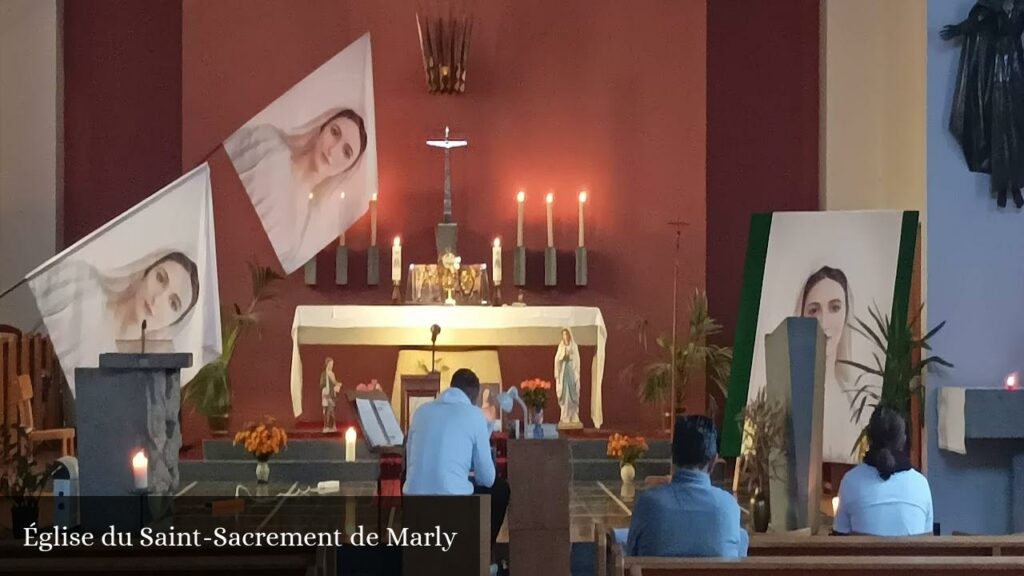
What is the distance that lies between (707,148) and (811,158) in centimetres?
100

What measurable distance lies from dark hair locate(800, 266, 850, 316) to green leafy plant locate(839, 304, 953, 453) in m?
0.28

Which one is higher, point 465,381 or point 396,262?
point 396,262

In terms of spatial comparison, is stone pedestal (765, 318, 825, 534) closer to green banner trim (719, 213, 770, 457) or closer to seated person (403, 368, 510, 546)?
seated person (403, 368, 510, 546)

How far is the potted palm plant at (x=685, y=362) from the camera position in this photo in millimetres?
10883

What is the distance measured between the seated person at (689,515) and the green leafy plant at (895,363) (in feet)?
13.8

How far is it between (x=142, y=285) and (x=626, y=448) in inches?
151

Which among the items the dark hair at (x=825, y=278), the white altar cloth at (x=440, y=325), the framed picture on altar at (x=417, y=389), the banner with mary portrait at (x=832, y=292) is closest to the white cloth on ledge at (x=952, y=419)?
the banner with mary portrait at (x=832, y=292)

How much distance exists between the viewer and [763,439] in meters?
5.69

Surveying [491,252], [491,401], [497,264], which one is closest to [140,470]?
[491,401]

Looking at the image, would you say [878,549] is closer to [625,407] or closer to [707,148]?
[625,407]

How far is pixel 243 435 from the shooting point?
30.9 ft

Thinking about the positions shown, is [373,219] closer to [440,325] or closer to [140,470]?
[440,325]

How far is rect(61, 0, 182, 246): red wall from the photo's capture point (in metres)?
12.6

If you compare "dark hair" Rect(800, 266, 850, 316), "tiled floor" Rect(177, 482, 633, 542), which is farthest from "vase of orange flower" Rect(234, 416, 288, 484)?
"dark hair" Rect(800, 266, 850, 316)
